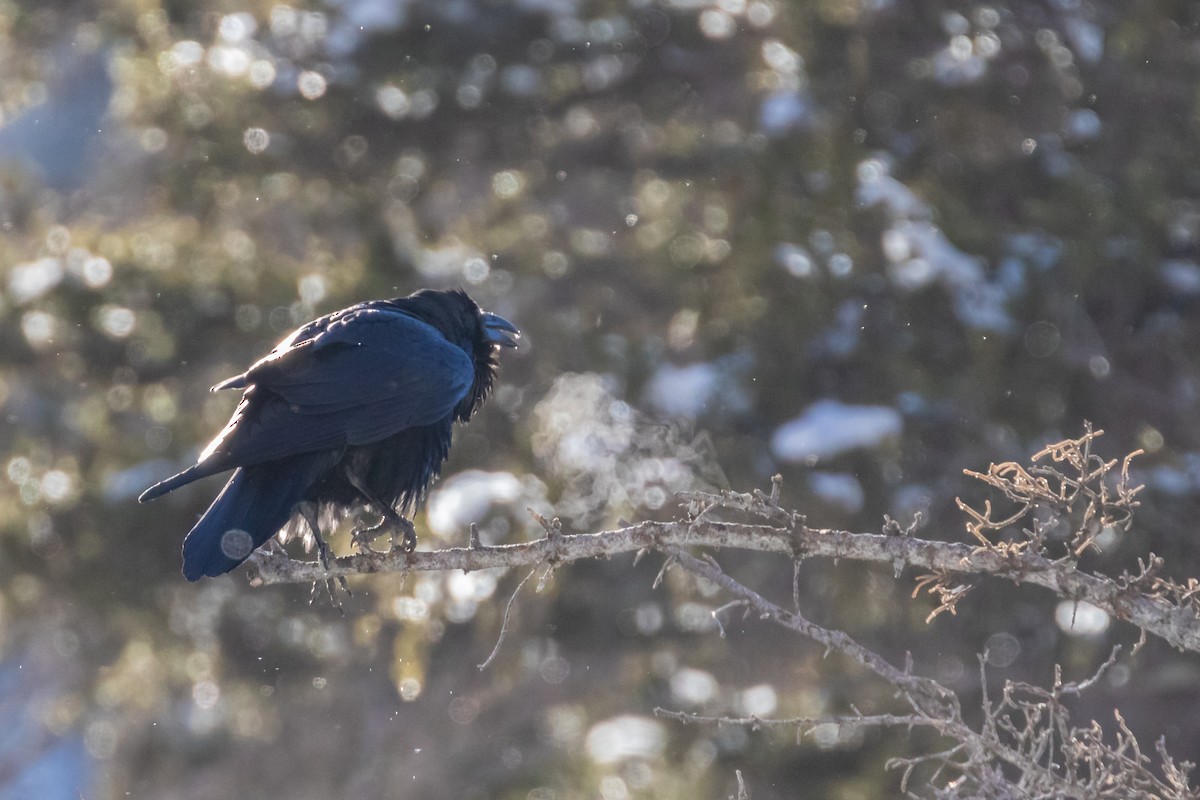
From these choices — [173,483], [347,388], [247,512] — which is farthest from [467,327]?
[173,483]

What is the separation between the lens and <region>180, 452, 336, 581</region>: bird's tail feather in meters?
3.98

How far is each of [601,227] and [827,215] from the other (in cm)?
191

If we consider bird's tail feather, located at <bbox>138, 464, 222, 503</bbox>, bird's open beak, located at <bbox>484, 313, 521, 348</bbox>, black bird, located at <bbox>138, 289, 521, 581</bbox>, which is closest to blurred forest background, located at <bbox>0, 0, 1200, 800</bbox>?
bird's open beak, located at <bbox>484, 313, 521, 348</bbox>

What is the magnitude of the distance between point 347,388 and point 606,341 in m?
4.03

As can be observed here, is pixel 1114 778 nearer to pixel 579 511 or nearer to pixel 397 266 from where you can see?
pixel 579 511

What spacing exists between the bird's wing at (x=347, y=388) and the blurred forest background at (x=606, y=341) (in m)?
2.37

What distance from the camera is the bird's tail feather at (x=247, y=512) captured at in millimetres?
3979

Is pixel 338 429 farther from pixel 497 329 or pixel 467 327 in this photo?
pixel 497 329

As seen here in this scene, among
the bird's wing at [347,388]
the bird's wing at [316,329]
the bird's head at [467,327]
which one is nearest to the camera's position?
the bird's wing at [347,388]

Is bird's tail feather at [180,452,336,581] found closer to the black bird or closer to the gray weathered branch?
the black bird

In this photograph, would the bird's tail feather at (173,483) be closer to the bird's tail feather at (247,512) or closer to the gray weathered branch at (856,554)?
the bird's tail feather at (247,512)

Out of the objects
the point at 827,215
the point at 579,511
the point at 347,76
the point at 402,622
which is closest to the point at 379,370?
the point at 579,511

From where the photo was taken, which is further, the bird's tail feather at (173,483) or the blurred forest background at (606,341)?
the blurred forest background at (606,341)

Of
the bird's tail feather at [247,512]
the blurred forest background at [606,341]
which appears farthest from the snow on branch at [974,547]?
the blurred forest background at [606,341]
